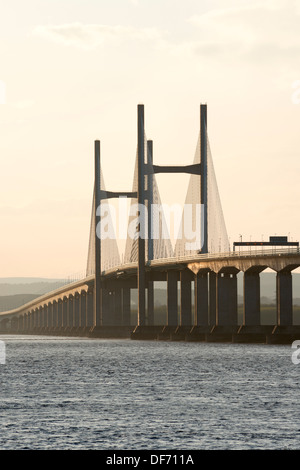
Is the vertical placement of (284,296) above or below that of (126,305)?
below

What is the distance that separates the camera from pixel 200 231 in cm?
11625

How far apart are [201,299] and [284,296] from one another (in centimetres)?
1927

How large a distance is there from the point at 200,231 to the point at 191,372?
43.4m

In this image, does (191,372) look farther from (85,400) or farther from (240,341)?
(240,341)

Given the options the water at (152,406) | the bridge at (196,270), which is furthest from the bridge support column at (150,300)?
the water at (152,406)

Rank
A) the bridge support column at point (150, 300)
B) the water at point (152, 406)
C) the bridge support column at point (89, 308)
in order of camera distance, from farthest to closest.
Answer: the bridge support column at point (89, 308) < the bridge support column at point (150, 300) < the water at point (152, 406)

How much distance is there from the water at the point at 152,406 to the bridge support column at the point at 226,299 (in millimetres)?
32712

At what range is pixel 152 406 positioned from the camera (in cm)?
5094

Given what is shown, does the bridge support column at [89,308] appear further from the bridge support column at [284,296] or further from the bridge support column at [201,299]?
the bridge support column at [284,296]

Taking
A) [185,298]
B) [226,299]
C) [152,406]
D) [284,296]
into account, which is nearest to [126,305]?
[185,298]

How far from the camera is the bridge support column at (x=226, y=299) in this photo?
116125 mm

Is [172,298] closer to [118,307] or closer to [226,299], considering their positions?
[226,299]

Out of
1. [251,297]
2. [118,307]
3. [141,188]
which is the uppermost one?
[141,188]
